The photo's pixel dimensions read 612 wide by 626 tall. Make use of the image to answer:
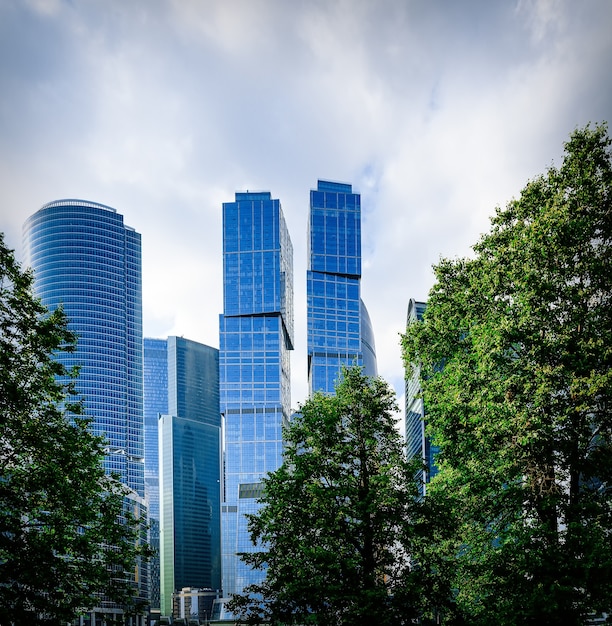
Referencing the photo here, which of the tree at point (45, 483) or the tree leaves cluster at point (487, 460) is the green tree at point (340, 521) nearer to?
the tree leaves cluster at point (487, 460)

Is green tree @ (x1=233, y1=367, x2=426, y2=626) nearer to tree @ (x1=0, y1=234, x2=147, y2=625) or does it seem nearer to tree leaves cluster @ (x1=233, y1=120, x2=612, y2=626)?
tree leaves cluster @ (x1=233, y1=120, x2=612, y2=626)

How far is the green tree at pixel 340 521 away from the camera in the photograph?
2042 cm

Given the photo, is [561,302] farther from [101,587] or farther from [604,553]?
[101,587]

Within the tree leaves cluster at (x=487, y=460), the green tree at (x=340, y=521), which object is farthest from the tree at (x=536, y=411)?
the green tree at (x=340, y=521)

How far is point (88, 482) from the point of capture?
1923 cm

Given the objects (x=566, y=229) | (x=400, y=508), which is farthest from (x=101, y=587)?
(x=566, y=229)

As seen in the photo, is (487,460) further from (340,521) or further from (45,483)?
(45,483)

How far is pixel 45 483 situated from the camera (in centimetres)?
1783

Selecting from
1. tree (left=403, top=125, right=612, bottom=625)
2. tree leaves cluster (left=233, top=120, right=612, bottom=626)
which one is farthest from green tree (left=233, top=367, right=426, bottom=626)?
tree (left=403, top=125, right=612, bottom=625)

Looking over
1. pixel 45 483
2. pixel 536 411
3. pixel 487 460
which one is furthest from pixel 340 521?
pixel 45 483

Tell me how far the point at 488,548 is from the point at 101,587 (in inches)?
442

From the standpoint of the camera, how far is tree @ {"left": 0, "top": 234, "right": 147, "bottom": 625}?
16.6 m

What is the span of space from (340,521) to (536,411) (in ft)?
23.1

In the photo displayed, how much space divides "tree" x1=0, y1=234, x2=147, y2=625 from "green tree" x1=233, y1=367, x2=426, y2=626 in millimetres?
4397
